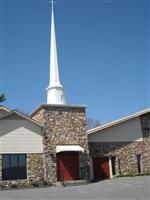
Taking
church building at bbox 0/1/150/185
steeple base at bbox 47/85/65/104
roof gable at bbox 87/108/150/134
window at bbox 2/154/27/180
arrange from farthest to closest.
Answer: steeple base at bbox 47/85/65/104 → roof gable at bbox 87/108/150/134 → church building at bbox 0/1/150/185 → window at bbox 2/154/27/180

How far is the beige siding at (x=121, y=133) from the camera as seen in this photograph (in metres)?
31.7

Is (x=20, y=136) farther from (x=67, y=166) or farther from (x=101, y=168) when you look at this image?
(x=101, y=168)

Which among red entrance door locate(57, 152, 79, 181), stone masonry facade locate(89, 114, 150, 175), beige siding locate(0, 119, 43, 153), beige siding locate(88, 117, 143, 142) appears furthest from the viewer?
beige siding locate(88, 117, 143, 142)

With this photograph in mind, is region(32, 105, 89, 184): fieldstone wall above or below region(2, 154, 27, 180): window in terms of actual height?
above

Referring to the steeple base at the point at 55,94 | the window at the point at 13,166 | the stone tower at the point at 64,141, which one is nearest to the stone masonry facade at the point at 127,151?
the stone tower at the point at 64,141

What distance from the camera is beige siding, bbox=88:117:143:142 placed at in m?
31.7

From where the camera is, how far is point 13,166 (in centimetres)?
2720

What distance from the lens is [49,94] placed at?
34938mm

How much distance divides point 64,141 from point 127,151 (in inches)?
252

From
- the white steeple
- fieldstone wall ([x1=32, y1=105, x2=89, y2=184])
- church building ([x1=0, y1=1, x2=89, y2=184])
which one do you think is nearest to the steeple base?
the white steeple

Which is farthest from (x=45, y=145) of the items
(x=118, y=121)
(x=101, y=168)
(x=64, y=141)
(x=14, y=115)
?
(x=118, y=121)

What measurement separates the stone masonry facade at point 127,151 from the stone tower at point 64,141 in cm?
229

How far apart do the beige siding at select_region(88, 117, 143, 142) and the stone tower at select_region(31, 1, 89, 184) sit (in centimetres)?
244

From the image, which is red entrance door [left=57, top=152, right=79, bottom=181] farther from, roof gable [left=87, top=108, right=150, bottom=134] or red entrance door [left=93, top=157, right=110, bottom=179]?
roof gable [left=87, top=108, right=150, bottom=134]
